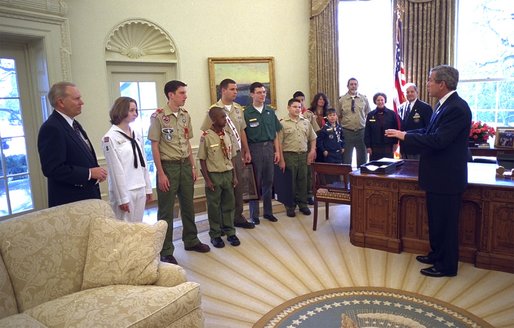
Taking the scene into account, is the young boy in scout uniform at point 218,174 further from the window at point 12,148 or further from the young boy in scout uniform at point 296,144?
the window at point 12,148

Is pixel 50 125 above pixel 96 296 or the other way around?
above

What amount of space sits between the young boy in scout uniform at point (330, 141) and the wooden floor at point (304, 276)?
3.95 feet

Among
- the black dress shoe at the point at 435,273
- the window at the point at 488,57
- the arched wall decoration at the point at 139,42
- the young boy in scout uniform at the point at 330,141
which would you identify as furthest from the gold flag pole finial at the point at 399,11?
the black dress shoe at the point at 435,273

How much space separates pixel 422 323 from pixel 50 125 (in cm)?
270

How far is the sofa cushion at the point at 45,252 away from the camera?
2.09m

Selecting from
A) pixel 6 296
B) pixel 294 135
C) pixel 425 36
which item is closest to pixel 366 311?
pixel 6 296

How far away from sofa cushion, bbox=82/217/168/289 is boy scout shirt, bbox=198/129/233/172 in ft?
5.20

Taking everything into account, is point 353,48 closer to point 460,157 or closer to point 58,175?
point 460,157

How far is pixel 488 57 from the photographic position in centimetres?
634

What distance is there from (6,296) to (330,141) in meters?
3.95

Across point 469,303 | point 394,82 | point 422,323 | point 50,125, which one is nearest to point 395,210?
point 469,303

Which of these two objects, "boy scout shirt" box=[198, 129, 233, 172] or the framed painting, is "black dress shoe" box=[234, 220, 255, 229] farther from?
the framed painting

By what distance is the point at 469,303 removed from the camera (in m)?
2.82

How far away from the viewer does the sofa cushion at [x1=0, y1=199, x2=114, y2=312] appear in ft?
6.87
